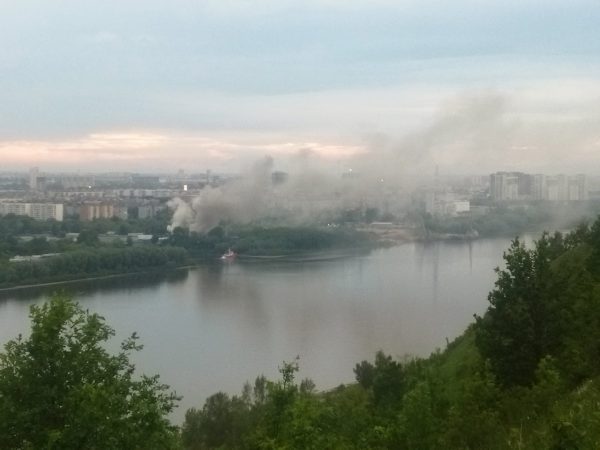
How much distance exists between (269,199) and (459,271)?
5396mm

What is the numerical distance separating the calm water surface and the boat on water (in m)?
0.69

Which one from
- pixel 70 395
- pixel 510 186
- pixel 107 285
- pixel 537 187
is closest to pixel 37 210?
pixel 107 285

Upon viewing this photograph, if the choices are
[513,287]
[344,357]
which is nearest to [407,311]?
[344,357]

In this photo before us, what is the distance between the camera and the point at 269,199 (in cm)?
1526

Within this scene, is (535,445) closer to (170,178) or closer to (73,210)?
(73,210)

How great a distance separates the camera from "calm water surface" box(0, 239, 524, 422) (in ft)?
18.6

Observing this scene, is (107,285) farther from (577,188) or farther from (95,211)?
(95,211)

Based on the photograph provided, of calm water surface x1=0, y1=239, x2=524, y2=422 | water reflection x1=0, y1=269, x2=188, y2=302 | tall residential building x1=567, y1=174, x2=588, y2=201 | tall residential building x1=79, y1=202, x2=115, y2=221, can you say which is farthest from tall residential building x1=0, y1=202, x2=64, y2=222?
tall residential building x1=567, y1=174, x2=588, y2=201

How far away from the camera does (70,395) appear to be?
65.6 inches

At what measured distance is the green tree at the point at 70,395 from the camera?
1611mm

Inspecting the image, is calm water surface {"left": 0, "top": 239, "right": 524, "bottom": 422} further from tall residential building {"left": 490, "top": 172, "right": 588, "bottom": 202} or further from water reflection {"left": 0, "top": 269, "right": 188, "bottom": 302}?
tall residential building {"left": 490, "top": 172, "right": 588, "bottom": 202}

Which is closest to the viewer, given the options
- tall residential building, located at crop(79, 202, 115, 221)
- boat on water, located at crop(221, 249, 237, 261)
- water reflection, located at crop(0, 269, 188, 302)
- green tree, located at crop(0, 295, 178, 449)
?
green tree, located at crop(0, 295, 178, 449)

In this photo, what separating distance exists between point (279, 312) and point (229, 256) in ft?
19.2

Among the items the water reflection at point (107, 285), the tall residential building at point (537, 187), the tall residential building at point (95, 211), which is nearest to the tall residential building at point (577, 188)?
the tall residential building at point (537, 187)
